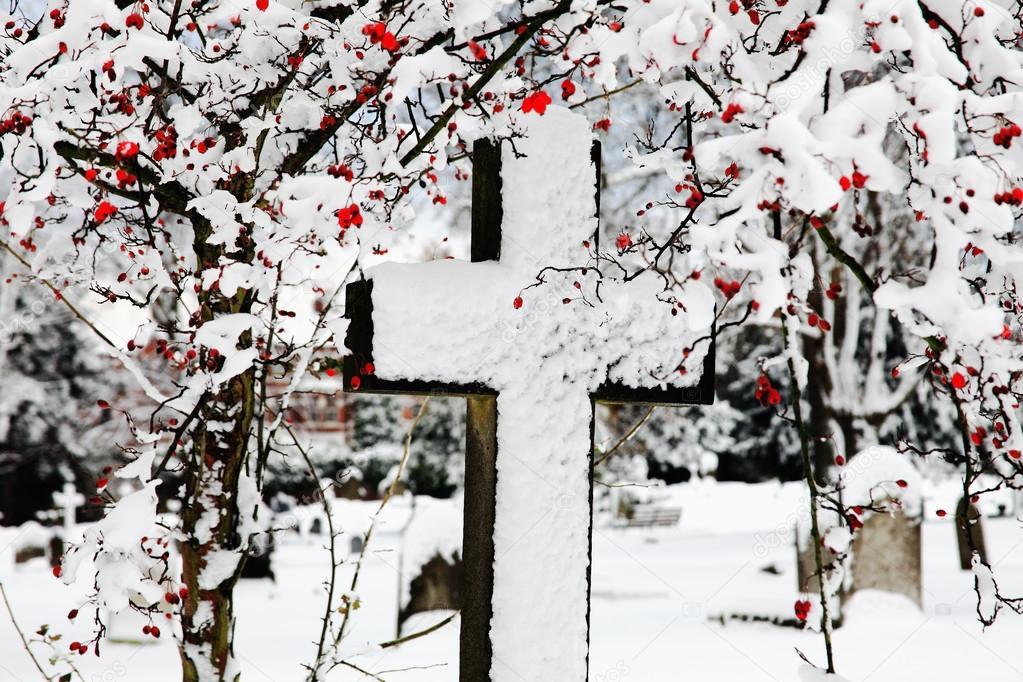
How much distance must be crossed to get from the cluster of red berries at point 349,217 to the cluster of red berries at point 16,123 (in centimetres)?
80

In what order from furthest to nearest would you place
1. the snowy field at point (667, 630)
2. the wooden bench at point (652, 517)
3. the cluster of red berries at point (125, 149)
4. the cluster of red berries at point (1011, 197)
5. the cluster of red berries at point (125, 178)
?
the wooden bench at point (652, 517), the snowy field at point (667, 630), the cluster of red berries at point (125, 178), the cluster of red berries at point (125, 149), the cluster of red berries at point (1011, 197)

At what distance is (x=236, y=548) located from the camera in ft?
8.44

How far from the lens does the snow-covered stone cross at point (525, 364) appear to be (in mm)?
2236

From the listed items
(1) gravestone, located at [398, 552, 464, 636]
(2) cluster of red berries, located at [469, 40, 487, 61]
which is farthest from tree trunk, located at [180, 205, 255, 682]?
(1) gravestone, located at [398, 552, 464, 636]

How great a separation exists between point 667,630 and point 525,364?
6220 mm

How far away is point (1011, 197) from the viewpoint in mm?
1510

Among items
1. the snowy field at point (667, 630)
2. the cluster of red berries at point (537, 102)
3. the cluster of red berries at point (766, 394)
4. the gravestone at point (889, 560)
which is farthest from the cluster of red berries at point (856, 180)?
the gravestone at point (889, 560)

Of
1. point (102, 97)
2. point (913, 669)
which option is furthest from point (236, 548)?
point (913, 669)

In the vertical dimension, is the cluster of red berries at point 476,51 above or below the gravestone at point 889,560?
above

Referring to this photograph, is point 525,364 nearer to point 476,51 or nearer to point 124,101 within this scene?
point 476,51

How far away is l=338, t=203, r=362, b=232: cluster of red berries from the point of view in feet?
5.66

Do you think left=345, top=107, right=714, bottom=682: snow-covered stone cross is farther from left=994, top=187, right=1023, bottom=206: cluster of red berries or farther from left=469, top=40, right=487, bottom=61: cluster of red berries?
left=994, top=187, right=1023, bottom=206: cluster of red berries

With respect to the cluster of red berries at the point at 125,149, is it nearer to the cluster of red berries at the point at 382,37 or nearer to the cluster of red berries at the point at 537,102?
the cluster of red berries at the point at 382,37

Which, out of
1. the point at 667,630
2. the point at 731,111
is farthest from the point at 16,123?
the point at 667,630
